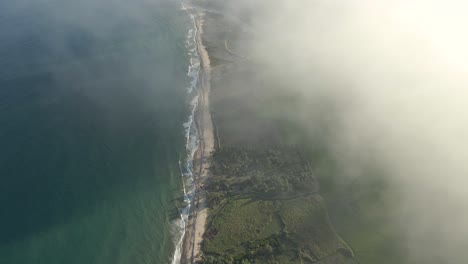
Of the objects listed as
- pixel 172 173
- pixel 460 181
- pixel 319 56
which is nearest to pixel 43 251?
pixel 172 173

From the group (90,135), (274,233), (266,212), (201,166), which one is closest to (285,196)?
(266,212)

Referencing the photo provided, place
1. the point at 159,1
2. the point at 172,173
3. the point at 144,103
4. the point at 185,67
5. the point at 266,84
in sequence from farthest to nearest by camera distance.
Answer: the point at 159,1 → the point at 185,67 → the point at 266,84 → the point at 144,103 → the point at 172,173

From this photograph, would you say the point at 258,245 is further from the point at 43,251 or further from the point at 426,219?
the point at 43,251

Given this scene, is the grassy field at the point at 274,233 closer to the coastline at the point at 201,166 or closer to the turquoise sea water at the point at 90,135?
the coastline at the point at 201,166

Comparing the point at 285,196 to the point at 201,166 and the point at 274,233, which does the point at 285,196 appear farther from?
the point at 201,166

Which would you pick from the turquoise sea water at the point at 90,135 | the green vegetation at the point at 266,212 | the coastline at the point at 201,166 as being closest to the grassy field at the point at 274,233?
the green vegetation at the point at 266,212

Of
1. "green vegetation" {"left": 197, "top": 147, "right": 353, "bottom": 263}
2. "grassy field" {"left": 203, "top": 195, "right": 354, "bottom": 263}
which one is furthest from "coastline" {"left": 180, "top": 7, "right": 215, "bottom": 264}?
"grassy field" {"left": 203, "top": 195, "right": 354, "bottom": 263}
